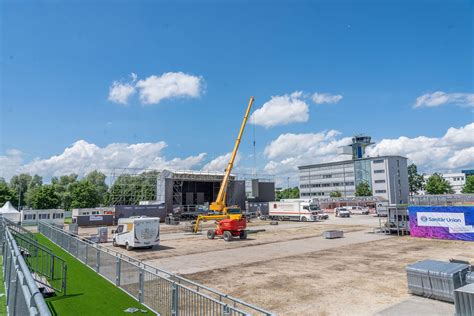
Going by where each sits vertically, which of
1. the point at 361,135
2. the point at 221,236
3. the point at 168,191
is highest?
the point at 361,135

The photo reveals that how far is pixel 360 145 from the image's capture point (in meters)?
150

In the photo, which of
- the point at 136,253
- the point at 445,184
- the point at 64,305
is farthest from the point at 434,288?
the point at 445,184

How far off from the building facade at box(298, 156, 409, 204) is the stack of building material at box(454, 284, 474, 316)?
104784 mm

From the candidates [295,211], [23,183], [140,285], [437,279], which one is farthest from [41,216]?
[23,183]

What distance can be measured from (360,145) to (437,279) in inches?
5761

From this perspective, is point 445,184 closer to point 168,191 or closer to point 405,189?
point 405,189

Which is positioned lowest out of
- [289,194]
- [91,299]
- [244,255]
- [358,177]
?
[244,255]

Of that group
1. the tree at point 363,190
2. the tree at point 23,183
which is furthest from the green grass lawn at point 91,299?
the tree at point 23,183

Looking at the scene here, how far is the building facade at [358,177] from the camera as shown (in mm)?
116188

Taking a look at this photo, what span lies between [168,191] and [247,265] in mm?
47585

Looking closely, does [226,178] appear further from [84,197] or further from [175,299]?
[84,197]

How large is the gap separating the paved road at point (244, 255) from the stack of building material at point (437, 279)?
1013cm

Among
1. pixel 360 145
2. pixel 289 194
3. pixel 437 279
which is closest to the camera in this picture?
pixel 437 279

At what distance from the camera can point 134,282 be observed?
12742 mm
